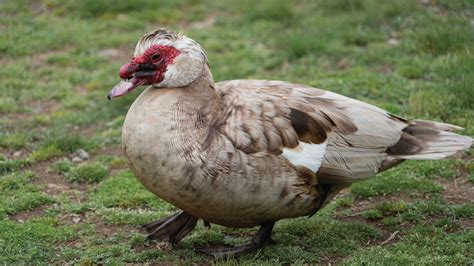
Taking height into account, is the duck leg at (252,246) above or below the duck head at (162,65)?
below

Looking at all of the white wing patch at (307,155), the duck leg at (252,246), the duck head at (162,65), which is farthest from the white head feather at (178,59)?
the duck leg at (252,246)

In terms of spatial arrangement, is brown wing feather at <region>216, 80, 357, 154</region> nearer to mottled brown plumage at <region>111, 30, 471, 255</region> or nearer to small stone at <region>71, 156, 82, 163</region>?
mottled brown plumage at <region>111, 30, 471, 255</region>

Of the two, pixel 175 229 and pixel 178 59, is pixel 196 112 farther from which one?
pixel 175 229

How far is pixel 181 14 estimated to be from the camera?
37.0ft

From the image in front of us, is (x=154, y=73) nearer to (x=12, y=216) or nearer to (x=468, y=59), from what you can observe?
(x=12, y=216)

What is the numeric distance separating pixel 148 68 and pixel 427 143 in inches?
82.9

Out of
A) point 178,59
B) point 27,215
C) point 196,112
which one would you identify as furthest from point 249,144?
point 27,215

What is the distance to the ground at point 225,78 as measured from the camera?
6027mm

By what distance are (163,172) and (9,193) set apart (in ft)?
7.16

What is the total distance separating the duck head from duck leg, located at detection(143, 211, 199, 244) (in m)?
1.06

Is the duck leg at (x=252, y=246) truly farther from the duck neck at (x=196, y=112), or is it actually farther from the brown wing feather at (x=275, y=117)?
the duck neck at (x=196, y=112)

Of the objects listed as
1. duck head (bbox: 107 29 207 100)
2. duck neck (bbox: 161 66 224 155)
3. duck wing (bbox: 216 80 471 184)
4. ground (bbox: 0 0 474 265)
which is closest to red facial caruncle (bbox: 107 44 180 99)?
duck head (bbox: 107 29 207 100)

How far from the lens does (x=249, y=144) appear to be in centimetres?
547

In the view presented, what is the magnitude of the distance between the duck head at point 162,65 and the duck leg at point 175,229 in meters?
1.06
